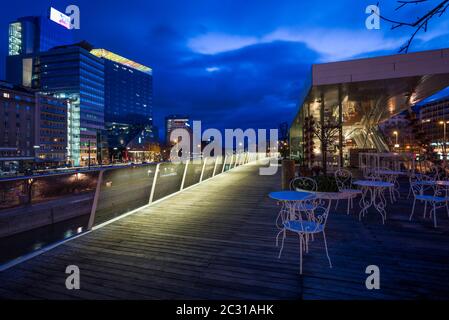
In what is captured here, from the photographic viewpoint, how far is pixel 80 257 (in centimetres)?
350

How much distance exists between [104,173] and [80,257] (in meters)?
2.33

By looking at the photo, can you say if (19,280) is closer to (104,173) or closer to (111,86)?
(104,173)

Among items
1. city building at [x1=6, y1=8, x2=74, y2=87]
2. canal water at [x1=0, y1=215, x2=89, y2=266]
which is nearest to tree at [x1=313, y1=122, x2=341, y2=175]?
canal water at [x1=0, y1=215, x2=89, y2=266]

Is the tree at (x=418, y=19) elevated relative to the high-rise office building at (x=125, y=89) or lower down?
lower down

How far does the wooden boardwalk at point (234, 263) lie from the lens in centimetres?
260

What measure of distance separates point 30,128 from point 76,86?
801 inches

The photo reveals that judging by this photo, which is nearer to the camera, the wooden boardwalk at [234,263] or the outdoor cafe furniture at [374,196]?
the wooden boardwalk at [234,263]

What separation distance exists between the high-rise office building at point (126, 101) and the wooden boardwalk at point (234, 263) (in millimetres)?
117901

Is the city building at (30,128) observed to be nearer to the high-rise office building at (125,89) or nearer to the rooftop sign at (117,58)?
the high-rise office building at (125,89)

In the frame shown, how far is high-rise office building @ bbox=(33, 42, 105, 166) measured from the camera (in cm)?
8288

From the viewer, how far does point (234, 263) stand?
3258mm

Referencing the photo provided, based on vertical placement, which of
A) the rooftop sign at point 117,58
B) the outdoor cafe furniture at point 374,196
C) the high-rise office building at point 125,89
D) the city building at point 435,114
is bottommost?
the outdoor cafe furniture at point 374,196

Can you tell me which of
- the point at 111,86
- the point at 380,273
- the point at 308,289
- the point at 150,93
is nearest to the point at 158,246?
the point at 308,289

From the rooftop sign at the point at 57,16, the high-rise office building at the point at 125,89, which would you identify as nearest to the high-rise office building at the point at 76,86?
the rooftop sign at the point at 57,16
